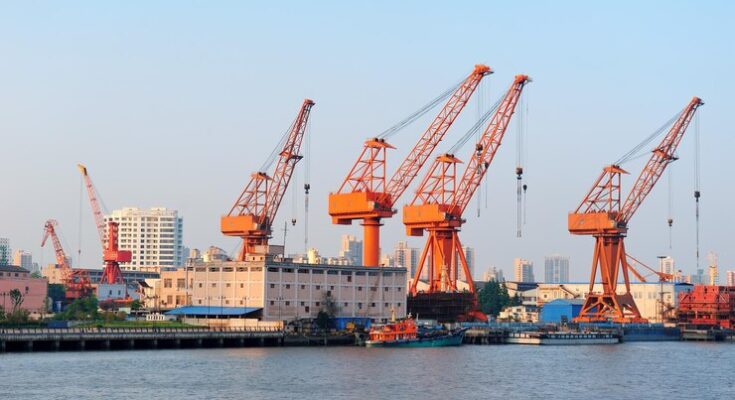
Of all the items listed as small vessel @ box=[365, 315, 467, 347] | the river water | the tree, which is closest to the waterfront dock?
the river water

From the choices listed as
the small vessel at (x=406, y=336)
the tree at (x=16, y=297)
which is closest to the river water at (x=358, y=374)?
the small vessel at (x=406, y=336)

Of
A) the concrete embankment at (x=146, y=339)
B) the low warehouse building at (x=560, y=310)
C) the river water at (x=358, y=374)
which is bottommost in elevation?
the river water at (x=358, y=374)

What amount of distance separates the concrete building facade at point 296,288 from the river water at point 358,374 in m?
14.8

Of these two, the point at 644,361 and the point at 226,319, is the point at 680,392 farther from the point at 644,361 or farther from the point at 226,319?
the point at 226,319

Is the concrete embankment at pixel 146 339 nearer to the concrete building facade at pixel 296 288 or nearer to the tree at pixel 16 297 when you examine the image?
the concrete building facade at pixel 296 288

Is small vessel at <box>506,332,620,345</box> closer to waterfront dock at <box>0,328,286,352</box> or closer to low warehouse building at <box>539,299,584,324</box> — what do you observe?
waterfront dock at <box>0,328,286,352</box>

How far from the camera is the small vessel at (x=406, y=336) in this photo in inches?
5217

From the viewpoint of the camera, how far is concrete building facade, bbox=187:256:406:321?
14212 centimetres

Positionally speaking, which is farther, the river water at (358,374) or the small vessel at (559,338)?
the small vessel at (559,338)

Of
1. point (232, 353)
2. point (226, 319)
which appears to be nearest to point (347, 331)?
point (226, 319)

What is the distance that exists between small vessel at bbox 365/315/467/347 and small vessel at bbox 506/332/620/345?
15.8m

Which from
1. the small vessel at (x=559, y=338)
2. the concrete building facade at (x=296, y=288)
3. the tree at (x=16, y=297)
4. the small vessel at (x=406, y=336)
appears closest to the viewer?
the small vessel at (x=406, y=336)

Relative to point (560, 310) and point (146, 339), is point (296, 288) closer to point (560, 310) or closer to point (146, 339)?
point (146, 339)

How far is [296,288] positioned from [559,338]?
32.5m
